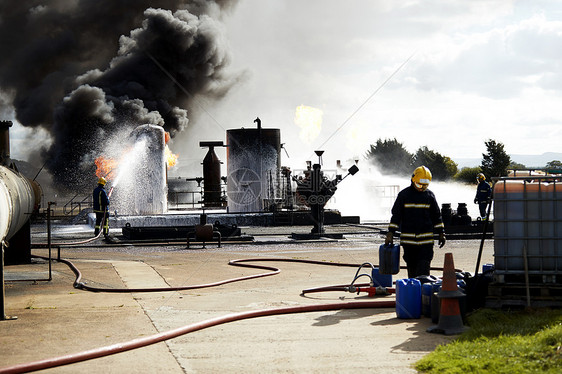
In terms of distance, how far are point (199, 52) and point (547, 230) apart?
65209 millimetres

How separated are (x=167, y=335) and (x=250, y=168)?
28.0 meters

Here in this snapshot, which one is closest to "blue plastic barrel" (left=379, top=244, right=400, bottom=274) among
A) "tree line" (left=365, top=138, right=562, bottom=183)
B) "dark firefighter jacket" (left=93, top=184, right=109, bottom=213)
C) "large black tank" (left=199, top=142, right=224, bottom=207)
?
"dark firefighter jacket" (left=93, top=184, right=109, bottom=213)

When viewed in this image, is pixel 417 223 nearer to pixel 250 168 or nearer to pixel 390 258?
pixel 390 258

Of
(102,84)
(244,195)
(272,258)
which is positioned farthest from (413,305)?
(102,84)

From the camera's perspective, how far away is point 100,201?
72.1 feet

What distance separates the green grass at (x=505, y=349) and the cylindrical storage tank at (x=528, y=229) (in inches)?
30.0

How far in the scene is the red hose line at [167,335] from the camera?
225 inches

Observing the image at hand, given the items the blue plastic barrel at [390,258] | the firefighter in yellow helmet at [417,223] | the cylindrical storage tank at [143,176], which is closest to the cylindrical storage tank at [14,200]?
the blue plastic barrel at [390,258]

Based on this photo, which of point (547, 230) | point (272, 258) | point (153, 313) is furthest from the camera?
point (272, 258)

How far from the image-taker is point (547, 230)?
776cm

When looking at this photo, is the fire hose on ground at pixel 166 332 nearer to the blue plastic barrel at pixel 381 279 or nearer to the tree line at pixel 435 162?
the blue plastic barrel at pixel 381 279

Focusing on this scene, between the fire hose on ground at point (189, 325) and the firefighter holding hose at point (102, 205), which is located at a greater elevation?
the firefighter holding hose at point (102, 205)

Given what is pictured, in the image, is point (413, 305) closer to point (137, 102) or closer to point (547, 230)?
point (547, 230)

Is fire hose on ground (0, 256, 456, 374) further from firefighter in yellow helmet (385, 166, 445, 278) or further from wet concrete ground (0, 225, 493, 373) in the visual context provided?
firefighter in yellow helmet (385, 166, 445, 278)
